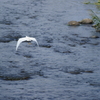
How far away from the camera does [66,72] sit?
15383 millimetres

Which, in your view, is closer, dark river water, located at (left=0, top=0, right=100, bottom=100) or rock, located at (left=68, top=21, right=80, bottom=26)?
dark river water, located at (left=0, top=0, right=100, bottom=100)

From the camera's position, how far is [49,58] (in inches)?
679

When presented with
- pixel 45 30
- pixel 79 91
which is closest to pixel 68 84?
pixel 79 91

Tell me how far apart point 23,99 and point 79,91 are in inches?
79.9

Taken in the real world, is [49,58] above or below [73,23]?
below

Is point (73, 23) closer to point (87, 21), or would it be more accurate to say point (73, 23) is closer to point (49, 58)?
point (87, 21)

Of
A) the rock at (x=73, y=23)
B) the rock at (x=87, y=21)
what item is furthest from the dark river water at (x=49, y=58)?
the rock at (x=87, y=21)

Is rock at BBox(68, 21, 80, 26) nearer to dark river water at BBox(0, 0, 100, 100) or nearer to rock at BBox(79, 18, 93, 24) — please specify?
dark river water at BBox(0, 0, 100, 100)

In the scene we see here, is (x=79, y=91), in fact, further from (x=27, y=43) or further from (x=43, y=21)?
(x=43, y=21)

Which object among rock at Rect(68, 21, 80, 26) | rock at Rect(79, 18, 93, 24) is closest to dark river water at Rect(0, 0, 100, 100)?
rock at Rect(68, 21, 80, 26)

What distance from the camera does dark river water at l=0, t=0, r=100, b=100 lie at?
1345 cm

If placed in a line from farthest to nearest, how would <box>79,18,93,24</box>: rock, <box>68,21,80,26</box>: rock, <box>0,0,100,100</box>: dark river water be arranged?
<box>79,18,93,24</box>: rock → <box>68,21,80,26</box>: rock → <box>0,0,100,100</box>: dark river water

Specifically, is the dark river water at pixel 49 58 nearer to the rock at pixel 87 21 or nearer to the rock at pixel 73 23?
the rock at pixel 73 23

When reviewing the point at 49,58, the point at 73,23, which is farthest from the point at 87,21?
the point at 49,58
